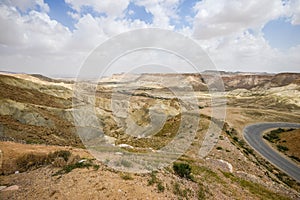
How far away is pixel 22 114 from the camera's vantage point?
2761 centimetres

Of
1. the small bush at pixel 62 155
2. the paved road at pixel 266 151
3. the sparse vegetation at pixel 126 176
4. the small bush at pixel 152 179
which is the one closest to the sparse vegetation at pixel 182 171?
the small bush at pixel 152 179

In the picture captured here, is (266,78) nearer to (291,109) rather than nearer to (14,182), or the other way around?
(291,109)

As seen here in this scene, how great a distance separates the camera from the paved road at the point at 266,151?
28712 millimetres

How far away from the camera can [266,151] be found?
3506cm

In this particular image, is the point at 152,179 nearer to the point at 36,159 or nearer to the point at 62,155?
the point at 62,155

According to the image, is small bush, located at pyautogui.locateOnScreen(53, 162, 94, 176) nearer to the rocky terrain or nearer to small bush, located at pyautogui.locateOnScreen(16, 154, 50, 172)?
the rocky terrain

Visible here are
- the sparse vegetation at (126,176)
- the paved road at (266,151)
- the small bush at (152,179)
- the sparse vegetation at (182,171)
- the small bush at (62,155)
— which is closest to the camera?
the small bush at (152,179)

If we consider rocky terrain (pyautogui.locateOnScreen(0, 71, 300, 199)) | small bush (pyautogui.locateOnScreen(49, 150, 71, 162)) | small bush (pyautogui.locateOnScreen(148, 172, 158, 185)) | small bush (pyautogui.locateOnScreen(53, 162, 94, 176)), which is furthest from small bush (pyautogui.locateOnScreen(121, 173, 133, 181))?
small bush (pyautogui.locateOnScreen(49, 150, 71, 162))

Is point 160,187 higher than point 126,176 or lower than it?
lower

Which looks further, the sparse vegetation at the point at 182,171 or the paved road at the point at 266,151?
the paved road at the point at 266,151

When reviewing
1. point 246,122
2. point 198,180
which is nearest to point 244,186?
point 198,180

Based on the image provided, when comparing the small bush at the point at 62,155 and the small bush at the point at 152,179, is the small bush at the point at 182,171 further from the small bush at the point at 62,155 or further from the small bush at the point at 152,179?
the small bush at the point at 62,155

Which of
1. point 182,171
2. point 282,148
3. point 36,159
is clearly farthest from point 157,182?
point 282,148

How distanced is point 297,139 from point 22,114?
4689cm
